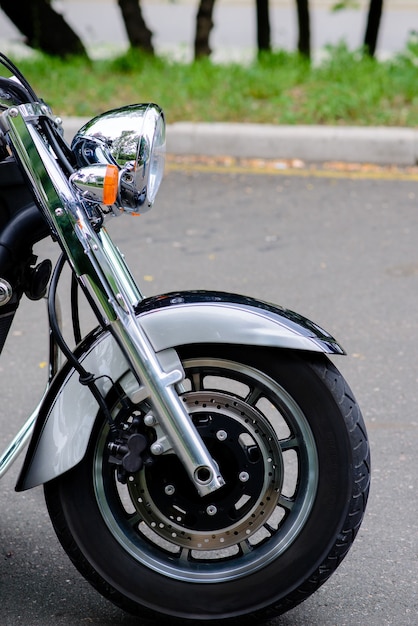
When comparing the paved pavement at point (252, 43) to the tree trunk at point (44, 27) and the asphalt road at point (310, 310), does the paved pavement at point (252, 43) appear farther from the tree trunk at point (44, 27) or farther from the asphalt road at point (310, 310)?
the tree trunk at point (44, 27)

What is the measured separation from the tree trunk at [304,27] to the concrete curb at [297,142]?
3.59 metres

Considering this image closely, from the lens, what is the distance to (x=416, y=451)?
3.65 m

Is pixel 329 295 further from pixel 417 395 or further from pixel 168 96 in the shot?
pixel 168 96

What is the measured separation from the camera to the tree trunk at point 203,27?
10.4 metres

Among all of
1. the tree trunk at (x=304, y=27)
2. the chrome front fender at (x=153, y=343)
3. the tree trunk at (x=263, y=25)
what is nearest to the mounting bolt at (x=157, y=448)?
the chrome front fender at (x=153, y=343)

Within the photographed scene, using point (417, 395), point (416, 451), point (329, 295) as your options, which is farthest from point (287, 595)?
point (329, 295)

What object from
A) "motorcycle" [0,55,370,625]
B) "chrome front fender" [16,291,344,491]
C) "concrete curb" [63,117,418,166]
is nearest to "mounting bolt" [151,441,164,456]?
"motorcycle" [0,55,370,625]

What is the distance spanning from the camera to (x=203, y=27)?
10.5 m

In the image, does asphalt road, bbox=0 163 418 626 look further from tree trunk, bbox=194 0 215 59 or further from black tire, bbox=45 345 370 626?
tree trunk, bbox=194 0 215 59

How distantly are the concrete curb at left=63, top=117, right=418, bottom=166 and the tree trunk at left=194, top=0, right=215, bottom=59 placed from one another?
10.1ft

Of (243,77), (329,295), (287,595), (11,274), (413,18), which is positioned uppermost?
(11,274)

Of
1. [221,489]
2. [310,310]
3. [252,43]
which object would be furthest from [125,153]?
[252,43]

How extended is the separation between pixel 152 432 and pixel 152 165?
63 centimetres

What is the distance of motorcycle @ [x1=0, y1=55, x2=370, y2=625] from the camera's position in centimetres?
234
